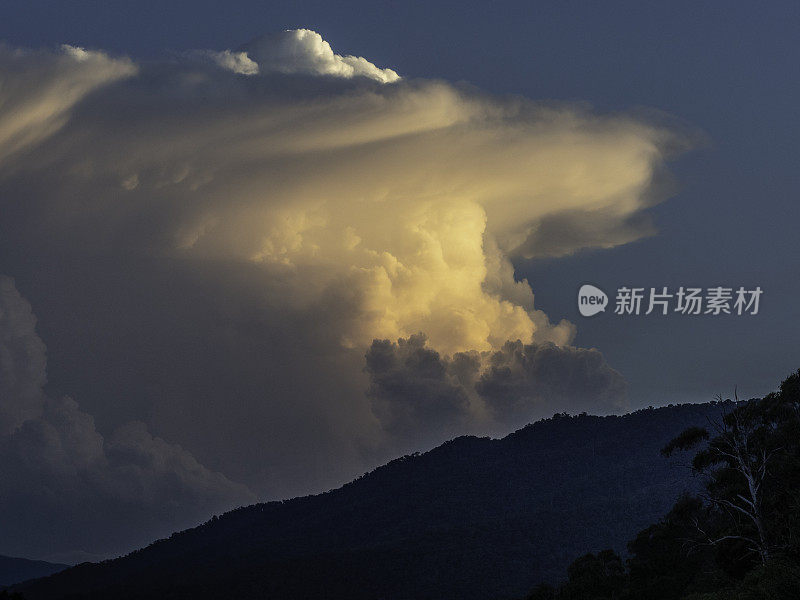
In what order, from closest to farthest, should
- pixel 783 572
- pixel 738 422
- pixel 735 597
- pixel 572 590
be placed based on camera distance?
1. pixel 783 572
2. pixel 735 597
3. pixel 738 422
4. pixel 572 590

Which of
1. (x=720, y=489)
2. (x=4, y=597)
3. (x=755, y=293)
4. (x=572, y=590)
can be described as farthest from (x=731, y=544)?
(x=4, y=597)

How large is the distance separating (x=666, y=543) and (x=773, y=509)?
2625 cm

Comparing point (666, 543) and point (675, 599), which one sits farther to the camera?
point (666, 543)

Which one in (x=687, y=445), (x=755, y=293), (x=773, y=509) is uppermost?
(x=755, y=293)

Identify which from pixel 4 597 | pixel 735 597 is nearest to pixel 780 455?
pixel 735 597

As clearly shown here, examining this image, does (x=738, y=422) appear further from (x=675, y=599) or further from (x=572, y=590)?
(x=572, y=590)

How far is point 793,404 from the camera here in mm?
66500

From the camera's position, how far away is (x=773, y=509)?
56.5 meters

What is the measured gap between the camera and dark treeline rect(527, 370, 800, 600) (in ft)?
149

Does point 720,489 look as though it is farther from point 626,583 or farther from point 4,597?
point 4,597

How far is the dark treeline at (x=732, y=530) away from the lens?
45.3 metres

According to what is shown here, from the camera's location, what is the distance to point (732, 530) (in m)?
54.6

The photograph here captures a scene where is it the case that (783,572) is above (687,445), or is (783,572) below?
below

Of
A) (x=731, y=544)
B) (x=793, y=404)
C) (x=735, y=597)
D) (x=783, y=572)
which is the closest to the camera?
(x=783, y=572)
